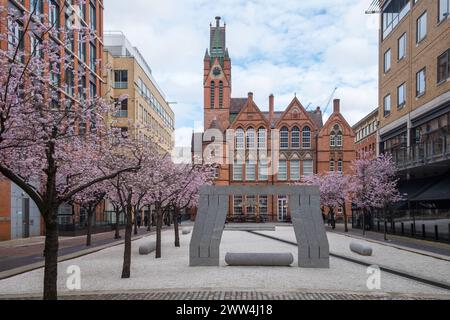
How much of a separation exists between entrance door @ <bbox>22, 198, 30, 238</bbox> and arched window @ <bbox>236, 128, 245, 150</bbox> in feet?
127

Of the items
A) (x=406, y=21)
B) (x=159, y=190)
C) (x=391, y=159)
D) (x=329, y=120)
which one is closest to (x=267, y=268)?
(x=159, y=190)

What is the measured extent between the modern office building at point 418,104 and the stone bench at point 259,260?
505 inches

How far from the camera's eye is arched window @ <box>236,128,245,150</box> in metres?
69.3

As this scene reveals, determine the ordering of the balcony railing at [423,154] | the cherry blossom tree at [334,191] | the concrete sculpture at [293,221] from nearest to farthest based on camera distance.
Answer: the concrete sculpture at [293,221] → the balcony railing at [423,154] → the cherry blossom tree at [334,191]

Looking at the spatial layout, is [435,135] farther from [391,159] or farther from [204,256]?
[204,256]

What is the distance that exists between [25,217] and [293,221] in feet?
80.2

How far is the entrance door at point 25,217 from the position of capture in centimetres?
3431

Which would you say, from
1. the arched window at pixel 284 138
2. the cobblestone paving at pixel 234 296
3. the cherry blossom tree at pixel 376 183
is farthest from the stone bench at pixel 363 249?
the arched window at pixel 284 138

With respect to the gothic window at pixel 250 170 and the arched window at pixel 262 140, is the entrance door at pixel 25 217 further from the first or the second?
the arched window at pixel 262 140

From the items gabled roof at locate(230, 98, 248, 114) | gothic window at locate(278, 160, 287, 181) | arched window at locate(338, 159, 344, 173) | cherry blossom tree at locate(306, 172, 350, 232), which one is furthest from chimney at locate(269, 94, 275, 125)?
cherry blossom tree at locate(306, 172, 350, 232)

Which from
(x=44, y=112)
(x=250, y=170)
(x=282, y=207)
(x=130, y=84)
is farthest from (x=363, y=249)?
(x=250, y=170)

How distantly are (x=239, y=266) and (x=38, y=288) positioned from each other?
730 cm

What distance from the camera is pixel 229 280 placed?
47.0ft

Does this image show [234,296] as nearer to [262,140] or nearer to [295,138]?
[262,140]
